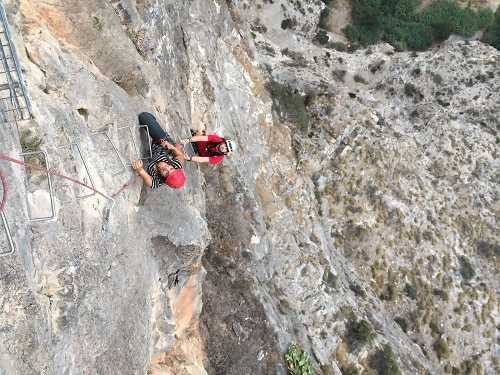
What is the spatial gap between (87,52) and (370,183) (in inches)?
1164

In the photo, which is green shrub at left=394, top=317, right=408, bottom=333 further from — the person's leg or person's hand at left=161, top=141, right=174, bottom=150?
the person's leg

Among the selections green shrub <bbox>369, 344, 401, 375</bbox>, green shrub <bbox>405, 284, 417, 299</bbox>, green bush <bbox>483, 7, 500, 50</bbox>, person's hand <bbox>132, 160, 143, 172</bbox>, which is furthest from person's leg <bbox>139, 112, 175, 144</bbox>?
green bush <bbox>483, 7, 500, 50</bbox>

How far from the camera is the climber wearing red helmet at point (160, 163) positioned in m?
14.3

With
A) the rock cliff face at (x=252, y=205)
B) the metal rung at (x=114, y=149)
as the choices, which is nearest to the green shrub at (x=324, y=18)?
the rock cliff face at (x=252, y=205)

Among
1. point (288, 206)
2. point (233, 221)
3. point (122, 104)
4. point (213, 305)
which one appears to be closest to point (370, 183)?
point (288, 206)

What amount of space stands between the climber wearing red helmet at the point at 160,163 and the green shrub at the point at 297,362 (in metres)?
11.4

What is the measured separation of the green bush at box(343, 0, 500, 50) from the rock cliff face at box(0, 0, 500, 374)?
4.65 metres

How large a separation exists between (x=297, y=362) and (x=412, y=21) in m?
56.2

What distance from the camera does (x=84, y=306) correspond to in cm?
1162

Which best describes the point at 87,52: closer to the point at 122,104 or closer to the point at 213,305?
the point at 122,104

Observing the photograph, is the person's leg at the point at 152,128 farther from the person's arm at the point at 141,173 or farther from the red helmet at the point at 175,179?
the red helmet at the point at 175,179

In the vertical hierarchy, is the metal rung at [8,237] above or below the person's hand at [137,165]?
above

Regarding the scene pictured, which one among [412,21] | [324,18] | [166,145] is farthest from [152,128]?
[412,21]

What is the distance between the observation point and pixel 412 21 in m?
66.2
